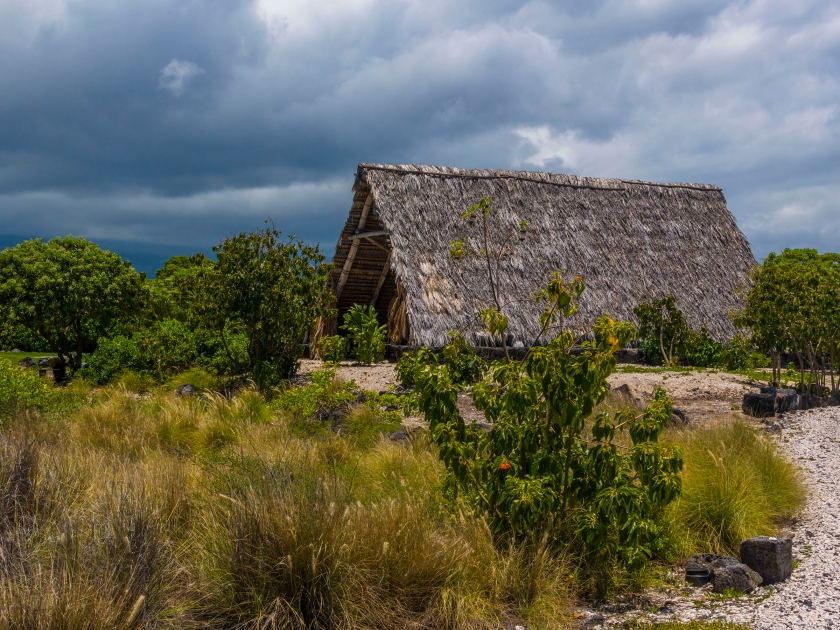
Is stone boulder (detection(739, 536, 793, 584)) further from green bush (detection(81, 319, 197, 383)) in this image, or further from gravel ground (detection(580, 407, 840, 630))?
green bush (detection(81, 319, 197, 383))

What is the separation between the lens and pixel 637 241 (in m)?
19.7

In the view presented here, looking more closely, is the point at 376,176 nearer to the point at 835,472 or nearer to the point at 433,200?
the point at 433,200

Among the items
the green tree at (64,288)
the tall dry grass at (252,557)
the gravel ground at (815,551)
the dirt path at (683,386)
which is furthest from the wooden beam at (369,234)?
the tall dry grass at (252,557)

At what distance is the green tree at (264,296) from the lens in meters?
12.1

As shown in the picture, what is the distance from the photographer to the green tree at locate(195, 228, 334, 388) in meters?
12.1

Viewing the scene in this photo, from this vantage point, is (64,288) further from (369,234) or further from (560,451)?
(560,451)

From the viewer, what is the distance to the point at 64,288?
46.9 feet

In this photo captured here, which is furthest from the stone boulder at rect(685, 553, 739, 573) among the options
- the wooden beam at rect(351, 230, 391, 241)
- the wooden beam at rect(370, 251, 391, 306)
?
the wooden beam at rect(370, 251, 391, 306)

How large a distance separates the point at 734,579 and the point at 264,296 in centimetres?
885

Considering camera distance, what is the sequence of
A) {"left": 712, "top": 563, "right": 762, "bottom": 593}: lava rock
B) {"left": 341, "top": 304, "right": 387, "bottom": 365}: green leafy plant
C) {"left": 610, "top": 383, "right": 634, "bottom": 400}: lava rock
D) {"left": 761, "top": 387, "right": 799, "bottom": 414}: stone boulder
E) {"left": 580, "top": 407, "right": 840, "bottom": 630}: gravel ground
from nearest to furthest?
{"left": 580, "top": 407, "right": 840, "bottom": 630}: gravel ground
{"left": 712, "top": 563, "right": 762, "bottom": 593}: lava rock
{"left": 761, "top": 387, "right": 799, "bottom": 414}: stone boulder
{"left": 610, "top": 383, "right": 634, "bottom": 400}: lava rock
{"left": 341, "top": 304, "right": 387, "bottom": 365}: green leafy plant

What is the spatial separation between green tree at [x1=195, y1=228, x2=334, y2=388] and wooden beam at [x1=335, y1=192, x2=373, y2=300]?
4.43m

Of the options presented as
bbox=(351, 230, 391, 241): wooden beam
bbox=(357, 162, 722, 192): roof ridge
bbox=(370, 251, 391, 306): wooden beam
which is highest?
bbox=(357, 162, 722, 192): roof ridge

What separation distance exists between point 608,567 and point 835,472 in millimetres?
3850

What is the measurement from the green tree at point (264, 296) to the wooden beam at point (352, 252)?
443 centimetres
